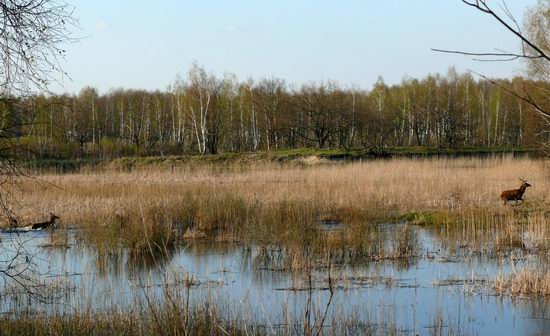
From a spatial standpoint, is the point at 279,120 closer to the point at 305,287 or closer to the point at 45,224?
the point at 45,224

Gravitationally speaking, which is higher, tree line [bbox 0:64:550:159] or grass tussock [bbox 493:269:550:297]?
tree line [bbox 0:64:550:159]

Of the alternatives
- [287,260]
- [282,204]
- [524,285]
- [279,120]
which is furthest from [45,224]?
[279,120]

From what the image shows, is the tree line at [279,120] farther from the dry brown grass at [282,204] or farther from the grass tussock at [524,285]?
the grass tussock at [524,285]

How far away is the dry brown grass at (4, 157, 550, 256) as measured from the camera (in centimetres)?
1130

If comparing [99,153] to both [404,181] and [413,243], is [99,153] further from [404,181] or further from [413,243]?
[413,243]

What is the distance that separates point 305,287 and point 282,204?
460 centimetres

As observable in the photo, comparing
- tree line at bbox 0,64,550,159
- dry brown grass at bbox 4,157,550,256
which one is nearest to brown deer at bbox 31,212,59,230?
dry brown grass at bbox 4,157,550,256

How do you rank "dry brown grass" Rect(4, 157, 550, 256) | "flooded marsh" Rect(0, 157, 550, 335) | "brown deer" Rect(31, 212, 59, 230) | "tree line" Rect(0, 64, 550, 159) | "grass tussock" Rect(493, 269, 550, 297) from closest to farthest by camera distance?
"flooded marsh" Rect(0, 157, 550, 335) → "grass tussock" Rect(493, 269, 550, 297) → "dry brown grass" Rect(4, 157, 550, 256) → "brown deer" Rect(31, 212, 59, 230) → "tree line" Rect(0, 64, 550, 159)

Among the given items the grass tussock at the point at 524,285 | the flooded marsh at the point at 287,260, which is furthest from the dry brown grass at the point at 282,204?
the grass tussock at the point at 524,285

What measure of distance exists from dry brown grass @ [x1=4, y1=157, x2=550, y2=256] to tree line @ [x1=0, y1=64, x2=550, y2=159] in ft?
63.6

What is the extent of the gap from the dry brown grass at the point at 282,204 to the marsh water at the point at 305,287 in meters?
0.51

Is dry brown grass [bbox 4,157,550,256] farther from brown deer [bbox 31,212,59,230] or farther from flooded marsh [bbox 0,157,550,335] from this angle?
brown deer [bbox 31,212,59,230]

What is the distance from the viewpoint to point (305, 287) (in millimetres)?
8109

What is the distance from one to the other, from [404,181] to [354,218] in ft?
22.9
